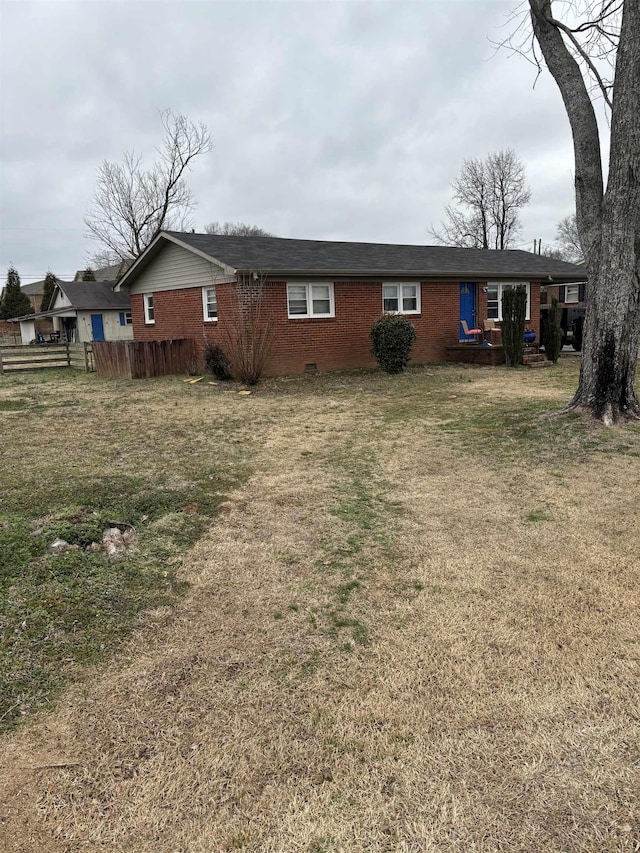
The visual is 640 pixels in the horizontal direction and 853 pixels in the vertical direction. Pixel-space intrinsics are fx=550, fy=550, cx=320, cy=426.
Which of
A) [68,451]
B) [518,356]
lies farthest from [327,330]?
[68,451]

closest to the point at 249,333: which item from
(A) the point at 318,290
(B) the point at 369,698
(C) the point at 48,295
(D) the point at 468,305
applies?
(A) the point at 318,290

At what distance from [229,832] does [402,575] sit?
201cm

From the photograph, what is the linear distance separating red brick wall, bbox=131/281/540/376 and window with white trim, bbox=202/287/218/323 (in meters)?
0.21

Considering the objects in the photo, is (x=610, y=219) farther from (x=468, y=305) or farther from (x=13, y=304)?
(x=13, y=304)

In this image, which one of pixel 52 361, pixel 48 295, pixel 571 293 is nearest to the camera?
pixel 52 361

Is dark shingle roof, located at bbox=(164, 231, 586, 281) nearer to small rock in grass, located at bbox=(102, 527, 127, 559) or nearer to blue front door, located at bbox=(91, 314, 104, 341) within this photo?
small rock in grass, located at bbox=(102, 527, 127, 559)

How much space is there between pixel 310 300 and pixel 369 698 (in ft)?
44.2

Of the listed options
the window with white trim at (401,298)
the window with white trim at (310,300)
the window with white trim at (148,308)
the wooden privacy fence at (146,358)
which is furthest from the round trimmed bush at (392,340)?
the window with white trim at (148,308)

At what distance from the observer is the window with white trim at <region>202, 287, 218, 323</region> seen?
15.7m

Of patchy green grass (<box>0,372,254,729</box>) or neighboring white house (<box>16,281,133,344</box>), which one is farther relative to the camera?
neighboring white house (<box>16,281,133,344</box>)

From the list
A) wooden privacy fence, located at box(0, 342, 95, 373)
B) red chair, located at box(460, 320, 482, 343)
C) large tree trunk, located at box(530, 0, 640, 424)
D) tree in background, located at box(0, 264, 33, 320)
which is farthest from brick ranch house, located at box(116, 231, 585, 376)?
tree in background, located at box(0, 264, 33, 320)

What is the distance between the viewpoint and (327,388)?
12.9 meters

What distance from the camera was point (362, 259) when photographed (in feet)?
54.5

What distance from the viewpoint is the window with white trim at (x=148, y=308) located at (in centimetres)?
1928
